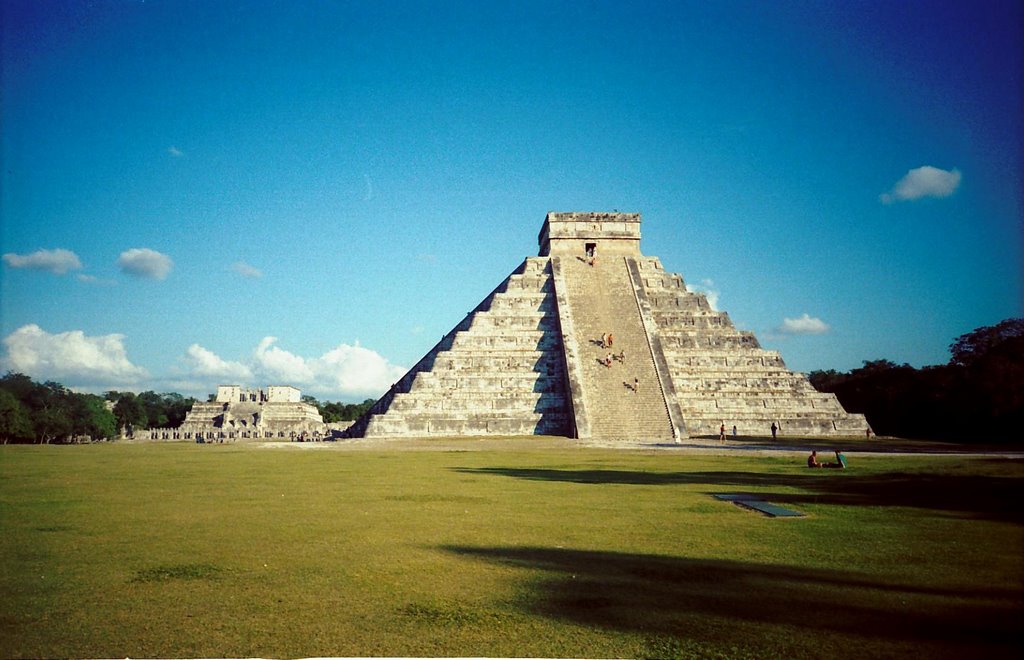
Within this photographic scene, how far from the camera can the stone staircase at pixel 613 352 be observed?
31.8 metres

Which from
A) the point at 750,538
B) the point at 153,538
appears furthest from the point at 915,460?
the point at 153,538

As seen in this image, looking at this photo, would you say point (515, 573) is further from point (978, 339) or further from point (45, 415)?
point (45, 415)

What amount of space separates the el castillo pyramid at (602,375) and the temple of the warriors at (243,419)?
2968 centimetres

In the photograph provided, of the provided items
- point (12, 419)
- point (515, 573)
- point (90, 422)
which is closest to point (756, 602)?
point (515, 573)

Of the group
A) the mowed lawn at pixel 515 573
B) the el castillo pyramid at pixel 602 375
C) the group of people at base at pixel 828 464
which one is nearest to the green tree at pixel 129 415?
the el castillo pyramid at pixel 602 375

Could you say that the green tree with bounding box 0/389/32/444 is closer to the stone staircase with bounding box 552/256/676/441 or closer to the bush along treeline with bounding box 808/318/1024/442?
the stone staircase with bounding box 552/256/676/441

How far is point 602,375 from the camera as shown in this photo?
34844mm

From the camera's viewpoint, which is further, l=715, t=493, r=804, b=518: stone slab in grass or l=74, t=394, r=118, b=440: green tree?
l=74, t=394, r=118, b=440: green tree

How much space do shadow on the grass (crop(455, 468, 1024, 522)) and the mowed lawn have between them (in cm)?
11

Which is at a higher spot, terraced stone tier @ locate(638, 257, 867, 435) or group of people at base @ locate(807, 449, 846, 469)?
terraced stone tier @ locate(638, 257, 867, 435)

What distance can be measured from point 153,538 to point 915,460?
17999 millimetres

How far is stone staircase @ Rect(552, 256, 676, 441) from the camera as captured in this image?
3177 centimetres

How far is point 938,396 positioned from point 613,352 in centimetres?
1932

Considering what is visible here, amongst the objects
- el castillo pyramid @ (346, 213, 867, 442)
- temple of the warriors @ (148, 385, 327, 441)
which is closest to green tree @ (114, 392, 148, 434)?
temple of the warriors @ (148, 385, 327, 441)
